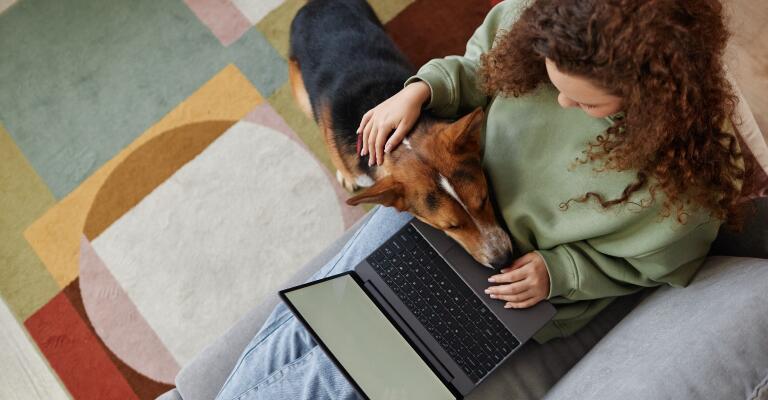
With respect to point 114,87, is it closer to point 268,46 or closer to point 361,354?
point 268,46

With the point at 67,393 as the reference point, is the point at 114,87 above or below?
above

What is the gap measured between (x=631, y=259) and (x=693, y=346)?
258mm

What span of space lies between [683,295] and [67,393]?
1949mm

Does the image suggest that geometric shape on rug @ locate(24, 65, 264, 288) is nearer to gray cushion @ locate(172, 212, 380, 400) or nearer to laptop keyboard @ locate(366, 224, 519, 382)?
gray cushion @ locate(172, 212, 380, 400)

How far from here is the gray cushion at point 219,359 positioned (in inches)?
61.6

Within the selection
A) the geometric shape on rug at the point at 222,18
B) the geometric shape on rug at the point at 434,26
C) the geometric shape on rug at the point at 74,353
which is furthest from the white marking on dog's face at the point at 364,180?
the geometric shape on rug at the point at 74,353

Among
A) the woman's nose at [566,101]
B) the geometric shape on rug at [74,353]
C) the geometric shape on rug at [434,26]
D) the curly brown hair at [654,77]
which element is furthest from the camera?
the geometric shape on rug at [434,26]

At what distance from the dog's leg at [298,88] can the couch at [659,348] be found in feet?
2.06

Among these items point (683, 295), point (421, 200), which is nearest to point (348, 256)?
point (421, 200)

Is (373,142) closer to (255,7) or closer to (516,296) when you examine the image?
(516,296)

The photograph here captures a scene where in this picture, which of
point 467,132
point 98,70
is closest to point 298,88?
point 98,70

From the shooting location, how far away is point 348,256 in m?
1.61

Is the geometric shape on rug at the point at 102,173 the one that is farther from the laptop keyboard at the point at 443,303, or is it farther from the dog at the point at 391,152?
the laptop keyboard at the point at 443,303

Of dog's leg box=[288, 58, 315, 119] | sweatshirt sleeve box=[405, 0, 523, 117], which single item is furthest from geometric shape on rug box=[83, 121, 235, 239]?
sweatshirt sleeve box=[405, 0, 523, 117]
